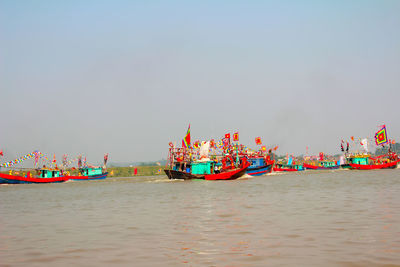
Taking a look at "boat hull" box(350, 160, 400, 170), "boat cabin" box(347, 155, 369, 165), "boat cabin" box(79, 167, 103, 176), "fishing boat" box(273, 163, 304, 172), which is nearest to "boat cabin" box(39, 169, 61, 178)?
"boat cabin" box(79, 167, 103, 176)

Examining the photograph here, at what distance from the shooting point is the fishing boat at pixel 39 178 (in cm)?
7300

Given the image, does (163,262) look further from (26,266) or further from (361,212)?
(361,212)

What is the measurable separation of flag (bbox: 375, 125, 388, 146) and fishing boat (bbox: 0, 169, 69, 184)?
71041mm

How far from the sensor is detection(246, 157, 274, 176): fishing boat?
2980 inches

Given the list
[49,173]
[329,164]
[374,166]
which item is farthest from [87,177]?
[329,164]

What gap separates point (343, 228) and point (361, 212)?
409cm

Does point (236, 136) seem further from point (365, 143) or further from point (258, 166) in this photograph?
point (365, 143)

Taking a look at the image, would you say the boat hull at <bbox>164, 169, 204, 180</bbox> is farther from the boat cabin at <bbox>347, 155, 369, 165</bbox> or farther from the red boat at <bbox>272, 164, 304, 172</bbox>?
the red boat at <bbox>272, 164, 304, 172</bbox>

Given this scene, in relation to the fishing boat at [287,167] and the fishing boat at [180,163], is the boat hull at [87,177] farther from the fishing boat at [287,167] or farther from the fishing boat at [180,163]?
the fishing boat at [287,167]

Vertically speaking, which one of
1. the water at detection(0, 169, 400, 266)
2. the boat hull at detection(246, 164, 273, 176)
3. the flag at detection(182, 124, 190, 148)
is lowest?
the water at detection(0, 169, 400, 266)

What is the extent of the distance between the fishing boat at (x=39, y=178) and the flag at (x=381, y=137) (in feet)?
233

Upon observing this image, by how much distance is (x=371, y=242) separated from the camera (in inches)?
399

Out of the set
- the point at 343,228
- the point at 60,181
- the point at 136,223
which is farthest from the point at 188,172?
the point at 343,228

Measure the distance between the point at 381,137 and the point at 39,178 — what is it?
75.4 meters
